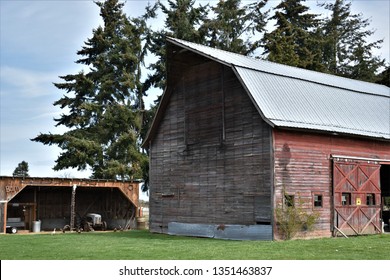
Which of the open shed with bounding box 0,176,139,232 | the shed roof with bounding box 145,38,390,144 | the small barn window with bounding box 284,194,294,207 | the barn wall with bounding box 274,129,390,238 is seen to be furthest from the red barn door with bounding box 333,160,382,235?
the open shed with bounding box 0,176,139,232

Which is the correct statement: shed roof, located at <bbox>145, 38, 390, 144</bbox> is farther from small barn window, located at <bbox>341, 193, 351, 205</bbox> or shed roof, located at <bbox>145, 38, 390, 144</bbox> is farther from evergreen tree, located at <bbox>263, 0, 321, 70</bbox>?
evergreen tree, located at <bbox>263, 0, 321, 70</bbox>

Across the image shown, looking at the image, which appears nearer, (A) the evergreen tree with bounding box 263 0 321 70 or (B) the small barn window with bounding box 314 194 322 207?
Answer: (B) the small barn window with bounding box 314 194 322 207

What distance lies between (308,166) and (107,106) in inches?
1039

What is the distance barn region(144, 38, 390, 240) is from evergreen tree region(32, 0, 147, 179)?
664 inches

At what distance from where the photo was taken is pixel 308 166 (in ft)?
77.7

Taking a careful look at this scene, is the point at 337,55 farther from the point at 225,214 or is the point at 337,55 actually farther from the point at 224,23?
the point at 225,214

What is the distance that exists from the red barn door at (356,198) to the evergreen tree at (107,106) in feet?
74.6

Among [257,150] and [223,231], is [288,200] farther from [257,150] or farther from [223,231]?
[223,231]

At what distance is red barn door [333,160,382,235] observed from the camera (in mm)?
24422

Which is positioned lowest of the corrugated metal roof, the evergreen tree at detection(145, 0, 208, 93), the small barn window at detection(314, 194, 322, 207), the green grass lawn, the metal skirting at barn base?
the green grass lawn

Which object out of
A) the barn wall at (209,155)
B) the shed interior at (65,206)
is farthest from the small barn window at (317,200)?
Result: the shed interior at (65,206)

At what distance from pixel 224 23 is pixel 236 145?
28572mm

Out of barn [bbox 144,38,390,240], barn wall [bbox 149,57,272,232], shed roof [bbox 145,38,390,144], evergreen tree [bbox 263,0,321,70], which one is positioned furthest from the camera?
evergreen tree [bbox 263,0,321,70]

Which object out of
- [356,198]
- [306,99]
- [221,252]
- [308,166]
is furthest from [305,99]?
[221,252]
